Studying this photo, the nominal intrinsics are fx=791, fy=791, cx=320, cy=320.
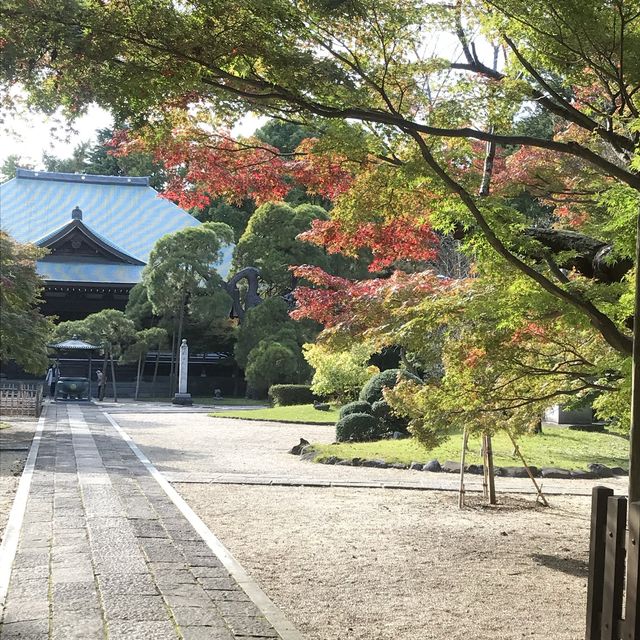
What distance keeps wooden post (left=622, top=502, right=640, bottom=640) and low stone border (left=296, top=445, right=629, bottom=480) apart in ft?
27.6

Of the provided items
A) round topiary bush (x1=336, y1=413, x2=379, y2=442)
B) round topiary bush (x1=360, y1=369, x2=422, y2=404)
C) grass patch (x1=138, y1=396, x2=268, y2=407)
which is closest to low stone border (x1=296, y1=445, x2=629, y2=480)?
round topiary bush (x1=336, y1=413, x2=379, y2=442)

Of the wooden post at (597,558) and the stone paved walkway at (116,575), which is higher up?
the wooden post at (597,558)

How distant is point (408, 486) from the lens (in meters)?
9.88

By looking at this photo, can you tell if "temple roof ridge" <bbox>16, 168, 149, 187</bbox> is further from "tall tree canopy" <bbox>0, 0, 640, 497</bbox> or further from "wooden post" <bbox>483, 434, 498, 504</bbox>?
"tall tree canopy" <bbox>0, 0, 640, 497</bbox>

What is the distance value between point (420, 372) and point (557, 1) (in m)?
19.1

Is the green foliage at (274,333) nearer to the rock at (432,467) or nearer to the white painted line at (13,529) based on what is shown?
the rock at (432,467)

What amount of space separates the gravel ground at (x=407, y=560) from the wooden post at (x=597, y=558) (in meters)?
0.90

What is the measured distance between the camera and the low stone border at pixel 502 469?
1147cm

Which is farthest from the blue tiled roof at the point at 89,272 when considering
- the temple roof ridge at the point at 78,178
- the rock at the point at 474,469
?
the rock at the point at 474,469

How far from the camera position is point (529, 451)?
1354cm

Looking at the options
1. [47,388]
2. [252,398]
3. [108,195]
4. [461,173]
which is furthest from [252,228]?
[461,173]

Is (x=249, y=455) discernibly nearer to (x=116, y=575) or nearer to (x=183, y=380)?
(x=116, y=575)

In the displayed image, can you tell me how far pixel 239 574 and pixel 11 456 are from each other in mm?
7867

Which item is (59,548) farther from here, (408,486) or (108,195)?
(108,195)
